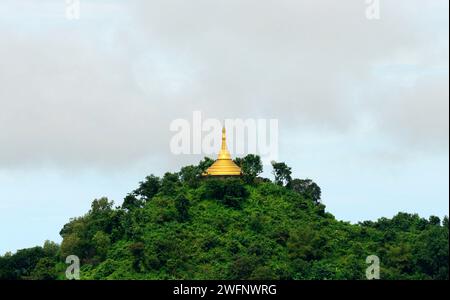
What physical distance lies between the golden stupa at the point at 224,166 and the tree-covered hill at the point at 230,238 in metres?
0.58

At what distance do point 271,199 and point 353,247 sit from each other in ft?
20.2

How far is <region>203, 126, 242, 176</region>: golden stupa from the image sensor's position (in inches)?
3912

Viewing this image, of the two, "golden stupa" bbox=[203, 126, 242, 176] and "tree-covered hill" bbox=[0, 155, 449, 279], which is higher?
"golden stupa" bbox=[203, 126, 242, 176]

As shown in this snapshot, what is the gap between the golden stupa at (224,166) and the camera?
99375 millimetres

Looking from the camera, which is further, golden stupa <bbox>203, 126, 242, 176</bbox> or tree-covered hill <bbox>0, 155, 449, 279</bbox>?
golden stupa <bbox>203, 126, 242, 176</bbox>

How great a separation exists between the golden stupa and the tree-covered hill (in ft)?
1.90

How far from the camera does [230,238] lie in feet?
314

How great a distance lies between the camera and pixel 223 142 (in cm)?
9969
